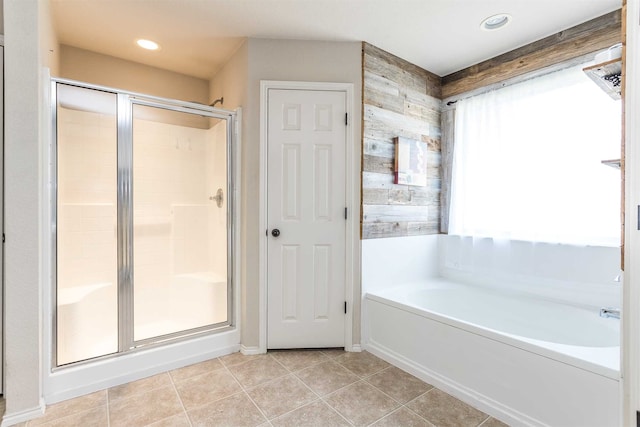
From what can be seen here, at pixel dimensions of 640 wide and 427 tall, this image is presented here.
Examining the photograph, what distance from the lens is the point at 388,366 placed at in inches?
86.0

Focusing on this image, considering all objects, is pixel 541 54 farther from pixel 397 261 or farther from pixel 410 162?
pixel 397 261

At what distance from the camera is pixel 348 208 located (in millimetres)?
2410

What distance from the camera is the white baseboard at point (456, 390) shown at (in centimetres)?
157

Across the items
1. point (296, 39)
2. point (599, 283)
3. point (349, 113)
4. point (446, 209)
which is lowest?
point (599, 283)

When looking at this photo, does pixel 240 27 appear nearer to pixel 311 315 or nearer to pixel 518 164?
pixel 311 315

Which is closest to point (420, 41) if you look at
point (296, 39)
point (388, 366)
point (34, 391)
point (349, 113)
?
point (349, 113)

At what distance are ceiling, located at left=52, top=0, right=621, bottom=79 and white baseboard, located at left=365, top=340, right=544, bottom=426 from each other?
2.38 m

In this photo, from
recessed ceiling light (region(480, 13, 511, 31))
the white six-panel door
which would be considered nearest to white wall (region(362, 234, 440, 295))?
the white six-panel door

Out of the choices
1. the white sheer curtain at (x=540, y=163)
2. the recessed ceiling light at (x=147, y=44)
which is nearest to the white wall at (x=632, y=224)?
the white sheer curtain at (x=540, y=163)

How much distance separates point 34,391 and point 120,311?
547 mm

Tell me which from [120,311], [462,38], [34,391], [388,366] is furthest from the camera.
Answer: [462,38]

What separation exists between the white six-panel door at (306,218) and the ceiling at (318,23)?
480 millimetres

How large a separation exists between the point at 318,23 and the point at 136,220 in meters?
1.90

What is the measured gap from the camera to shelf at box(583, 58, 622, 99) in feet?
4.21
